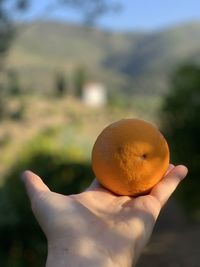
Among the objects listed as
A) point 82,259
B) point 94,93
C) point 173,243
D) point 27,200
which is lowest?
point 94,93

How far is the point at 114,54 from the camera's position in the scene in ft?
240

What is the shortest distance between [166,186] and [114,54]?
71620 millimetres

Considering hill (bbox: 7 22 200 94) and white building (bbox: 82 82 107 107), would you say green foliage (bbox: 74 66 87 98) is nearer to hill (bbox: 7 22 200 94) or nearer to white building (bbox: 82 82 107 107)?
white building (bbox: 82 82 107 107)

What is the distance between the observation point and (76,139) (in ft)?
24.8

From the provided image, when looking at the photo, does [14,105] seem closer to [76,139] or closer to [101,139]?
[76,139]

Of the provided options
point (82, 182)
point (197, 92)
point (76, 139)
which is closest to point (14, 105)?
point (82, 182)

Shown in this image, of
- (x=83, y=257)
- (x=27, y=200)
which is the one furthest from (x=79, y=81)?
(x=83, y=257)

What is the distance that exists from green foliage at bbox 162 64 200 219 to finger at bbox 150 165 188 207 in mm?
5558

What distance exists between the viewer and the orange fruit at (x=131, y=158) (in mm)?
2100

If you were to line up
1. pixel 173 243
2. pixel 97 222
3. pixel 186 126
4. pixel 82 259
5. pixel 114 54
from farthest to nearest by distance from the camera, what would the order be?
pixel 114 54
pixel 186 126
pixel 173 243
pixel 97 222
pixel 82 259

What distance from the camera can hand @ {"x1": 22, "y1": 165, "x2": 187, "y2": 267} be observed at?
73.5 inches

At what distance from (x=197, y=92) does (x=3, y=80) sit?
3422mm

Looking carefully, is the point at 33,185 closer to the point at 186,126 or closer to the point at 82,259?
the point at 82,259

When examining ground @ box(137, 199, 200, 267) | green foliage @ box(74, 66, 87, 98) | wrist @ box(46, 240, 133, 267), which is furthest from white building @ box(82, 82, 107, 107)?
wrist @ box(46, 240, 133, 267)
